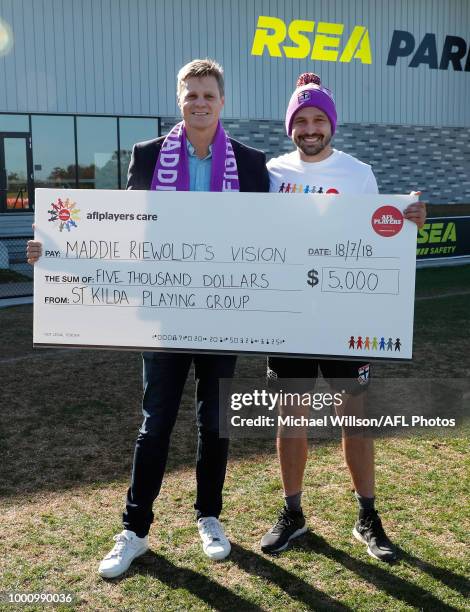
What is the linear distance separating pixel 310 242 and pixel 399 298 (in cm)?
48

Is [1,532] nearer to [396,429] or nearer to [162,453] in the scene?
[162,453]

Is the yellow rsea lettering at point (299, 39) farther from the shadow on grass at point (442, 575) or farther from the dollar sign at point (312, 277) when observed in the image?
the shadow on grass at point (442, 575)

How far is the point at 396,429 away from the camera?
4723mm

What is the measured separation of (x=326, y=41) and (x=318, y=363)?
17494mm

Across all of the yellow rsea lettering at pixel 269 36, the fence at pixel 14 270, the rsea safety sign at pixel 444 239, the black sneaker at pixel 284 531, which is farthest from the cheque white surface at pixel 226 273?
the yellow rsea lettering at pixel 269 36

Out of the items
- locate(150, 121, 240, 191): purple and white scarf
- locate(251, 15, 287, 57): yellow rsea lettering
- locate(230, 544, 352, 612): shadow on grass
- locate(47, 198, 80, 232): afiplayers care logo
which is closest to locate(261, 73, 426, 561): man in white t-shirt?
locate(230, 544, 352, 612): shadow on grass

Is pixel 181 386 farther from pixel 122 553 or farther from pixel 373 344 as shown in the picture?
pixel 373 344

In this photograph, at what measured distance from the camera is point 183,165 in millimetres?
2938

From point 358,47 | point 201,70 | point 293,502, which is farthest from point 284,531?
point 358,47

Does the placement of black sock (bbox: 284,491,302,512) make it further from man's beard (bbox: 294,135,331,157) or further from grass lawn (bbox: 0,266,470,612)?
man's beard (bbox: 294,135,331,157)

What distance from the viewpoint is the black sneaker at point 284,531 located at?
10.2 feet

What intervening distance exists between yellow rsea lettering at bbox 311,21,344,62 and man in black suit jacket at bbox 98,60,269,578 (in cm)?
1703

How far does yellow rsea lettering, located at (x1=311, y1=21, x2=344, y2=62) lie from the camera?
18.5 meters

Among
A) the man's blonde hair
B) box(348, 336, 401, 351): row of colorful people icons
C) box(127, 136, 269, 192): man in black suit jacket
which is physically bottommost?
box(348, 336, 401, 351): row of colorful people icons
